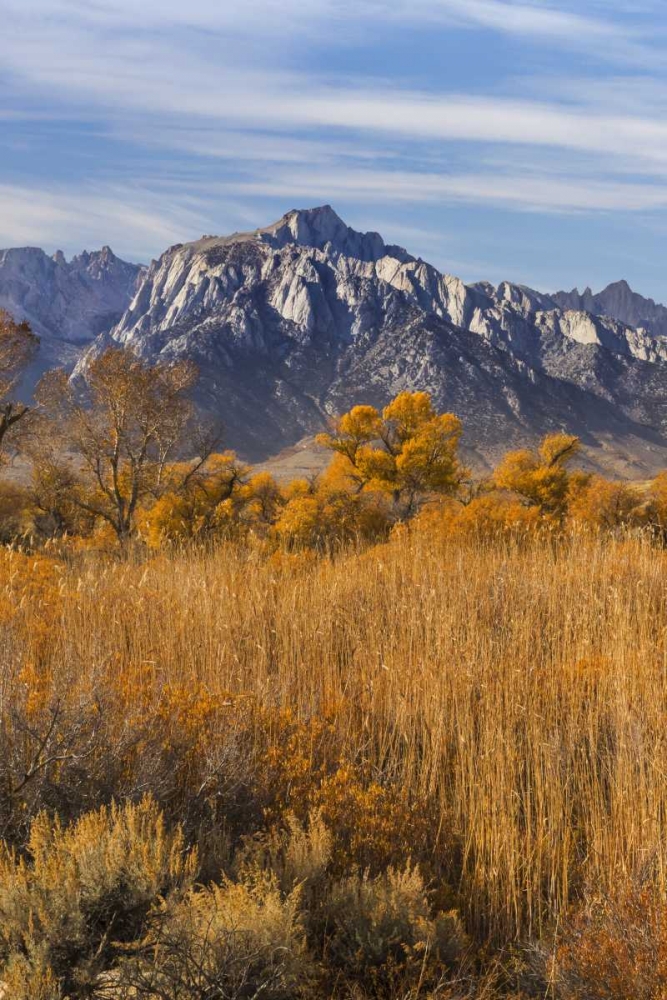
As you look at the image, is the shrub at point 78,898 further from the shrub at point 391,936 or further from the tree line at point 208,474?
the tree line at point 208,474

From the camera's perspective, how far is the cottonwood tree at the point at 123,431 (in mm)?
26219

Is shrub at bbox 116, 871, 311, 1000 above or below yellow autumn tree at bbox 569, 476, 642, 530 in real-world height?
below

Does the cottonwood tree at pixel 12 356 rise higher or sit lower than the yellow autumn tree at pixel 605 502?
higher

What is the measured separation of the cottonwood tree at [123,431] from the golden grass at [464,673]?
62.4 ft

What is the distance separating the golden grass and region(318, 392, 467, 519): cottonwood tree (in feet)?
46.9

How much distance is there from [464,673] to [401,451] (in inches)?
713

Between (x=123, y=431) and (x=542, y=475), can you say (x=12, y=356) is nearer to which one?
→ (x=123, y=431)

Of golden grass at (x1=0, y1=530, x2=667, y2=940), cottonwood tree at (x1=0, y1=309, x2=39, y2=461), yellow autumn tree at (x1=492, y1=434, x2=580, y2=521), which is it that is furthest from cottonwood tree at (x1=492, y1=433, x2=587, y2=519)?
golden grass at (x1=0, y1=530, x2=667, y2=940)

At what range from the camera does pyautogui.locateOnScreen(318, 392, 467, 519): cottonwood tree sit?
22.0 metres

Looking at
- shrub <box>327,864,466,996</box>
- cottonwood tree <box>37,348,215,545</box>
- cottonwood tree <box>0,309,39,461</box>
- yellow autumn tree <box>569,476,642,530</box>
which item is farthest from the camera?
cottonwood tree <box>37,348,215,545</box>

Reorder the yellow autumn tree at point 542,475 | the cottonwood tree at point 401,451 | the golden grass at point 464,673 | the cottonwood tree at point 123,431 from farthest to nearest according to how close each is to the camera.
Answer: the cottonwood tree at point 123,431 → the yellow autumn tree at point 542,475 → the cottonwood tree at point 401,451 → the golden grass at point 464,673

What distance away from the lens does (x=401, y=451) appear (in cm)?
2239

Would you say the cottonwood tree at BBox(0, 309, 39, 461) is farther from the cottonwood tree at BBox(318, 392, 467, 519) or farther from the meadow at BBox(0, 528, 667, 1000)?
the meadow at BBox(0, 528, 667, 1000)

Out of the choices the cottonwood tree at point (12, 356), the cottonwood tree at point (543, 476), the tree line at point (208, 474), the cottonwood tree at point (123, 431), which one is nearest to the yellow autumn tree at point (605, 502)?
the tree line at point (208, 474)
